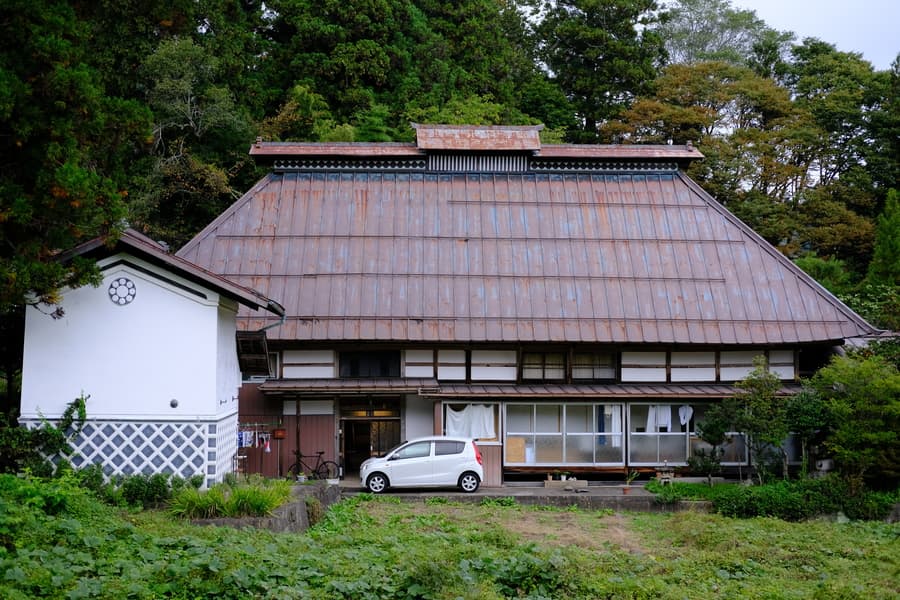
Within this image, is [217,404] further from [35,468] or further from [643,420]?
[643,420]

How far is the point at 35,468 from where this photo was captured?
1241 cm

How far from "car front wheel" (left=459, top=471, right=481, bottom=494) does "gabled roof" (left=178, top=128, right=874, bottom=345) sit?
3602 millimetres

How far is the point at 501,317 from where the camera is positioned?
67.6 feet

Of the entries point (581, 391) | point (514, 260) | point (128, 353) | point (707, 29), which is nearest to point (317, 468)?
point (581, 391)

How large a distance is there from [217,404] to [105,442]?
6.44 feet

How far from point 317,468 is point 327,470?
0.26 metres

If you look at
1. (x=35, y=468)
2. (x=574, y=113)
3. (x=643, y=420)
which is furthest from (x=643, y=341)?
(x=574, y=113)

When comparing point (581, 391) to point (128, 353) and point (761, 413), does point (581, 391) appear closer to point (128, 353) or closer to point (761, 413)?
point (761, 413)

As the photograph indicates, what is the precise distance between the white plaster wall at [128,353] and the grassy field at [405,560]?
236 centimetres

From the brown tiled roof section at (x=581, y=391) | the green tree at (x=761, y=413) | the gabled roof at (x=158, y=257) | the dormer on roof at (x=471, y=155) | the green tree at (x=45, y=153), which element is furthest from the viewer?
the dormer on roof at (x=471, y=155)

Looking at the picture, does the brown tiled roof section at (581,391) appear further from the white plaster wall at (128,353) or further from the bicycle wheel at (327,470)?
the white plaster wall at (128,353)

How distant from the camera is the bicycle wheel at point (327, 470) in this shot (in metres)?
19.4

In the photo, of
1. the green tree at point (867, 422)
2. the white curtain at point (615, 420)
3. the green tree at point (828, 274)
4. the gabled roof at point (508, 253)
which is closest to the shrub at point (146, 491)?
the gabled roof at point (508, 253)

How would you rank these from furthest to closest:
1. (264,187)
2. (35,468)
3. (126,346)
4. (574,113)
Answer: (574,113) < (264,187) < (126,346) < (35,468)
